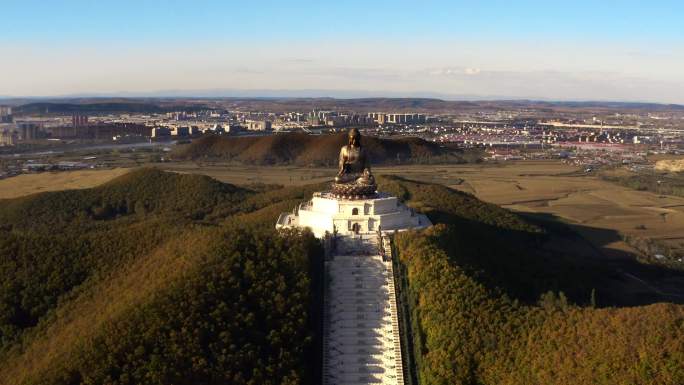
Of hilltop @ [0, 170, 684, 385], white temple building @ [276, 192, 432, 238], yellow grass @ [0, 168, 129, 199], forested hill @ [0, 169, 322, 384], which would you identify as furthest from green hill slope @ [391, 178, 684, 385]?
yellow grass @ [0, 168, 129, 199]

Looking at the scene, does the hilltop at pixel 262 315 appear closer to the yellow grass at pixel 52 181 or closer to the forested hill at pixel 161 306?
the forested hill at pixel 161 306

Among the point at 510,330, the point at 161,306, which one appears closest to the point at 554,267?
the point at 510,330

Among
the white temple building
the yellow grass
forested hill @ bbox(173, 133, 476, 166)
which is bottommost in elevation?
the yellow grass

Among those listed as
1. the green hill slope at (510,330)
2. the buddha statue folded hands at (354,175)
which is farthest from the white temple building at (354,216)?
the green hill slope at (510,330)

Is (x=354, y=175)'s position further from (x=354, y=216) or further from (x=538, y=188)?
(x=538, y=188)

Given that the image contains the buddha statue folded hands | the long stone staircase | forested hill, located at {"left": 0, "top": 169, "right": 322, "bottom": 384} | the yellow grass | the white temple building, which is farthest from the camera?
the yellow grass

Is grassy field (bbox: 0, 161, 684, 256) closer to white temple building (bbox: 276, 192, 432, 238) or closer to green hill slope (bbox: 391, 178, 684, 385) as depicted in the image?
white temple building (bbox: 276, 192, 432, 238)
